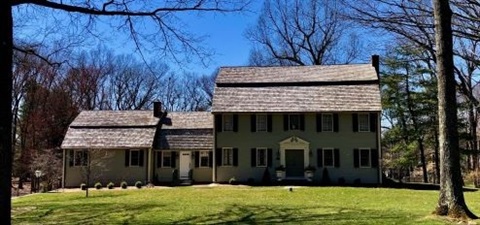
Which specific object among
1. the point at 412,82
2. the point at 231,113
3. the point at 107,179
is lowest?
the point at 107,179

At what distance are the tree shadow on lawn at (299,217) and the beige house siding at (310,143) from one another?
1723 cm

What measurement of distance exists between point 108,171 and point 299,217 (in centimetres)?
2361

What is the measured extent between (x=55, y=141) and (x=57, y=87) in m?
5.22

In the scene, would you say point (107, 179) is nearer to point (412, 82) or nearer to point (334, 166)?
point (334, 166)

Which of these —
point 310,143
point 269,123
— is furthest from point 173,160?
point 310,143

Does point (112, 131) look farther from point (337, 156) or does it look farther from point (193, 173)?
point (337, 156)

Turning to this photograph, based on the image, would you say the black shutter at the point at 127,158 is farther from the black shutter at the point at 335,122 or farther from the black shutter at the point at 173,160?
the black shutter at the point at 335,122

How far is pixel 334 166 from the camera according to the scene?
3044cm

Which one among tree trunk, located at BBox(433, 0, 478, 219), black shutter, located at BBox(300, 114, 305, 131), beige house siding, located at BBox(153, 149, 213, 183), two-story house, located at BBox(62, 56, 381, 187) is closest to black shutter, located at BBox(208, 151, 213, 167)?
two-story house, located at BBox(62, 56, 381, 187)

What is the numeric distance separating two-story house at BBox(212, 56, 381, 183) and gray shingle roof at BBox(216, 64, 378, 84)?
15 centimetres
